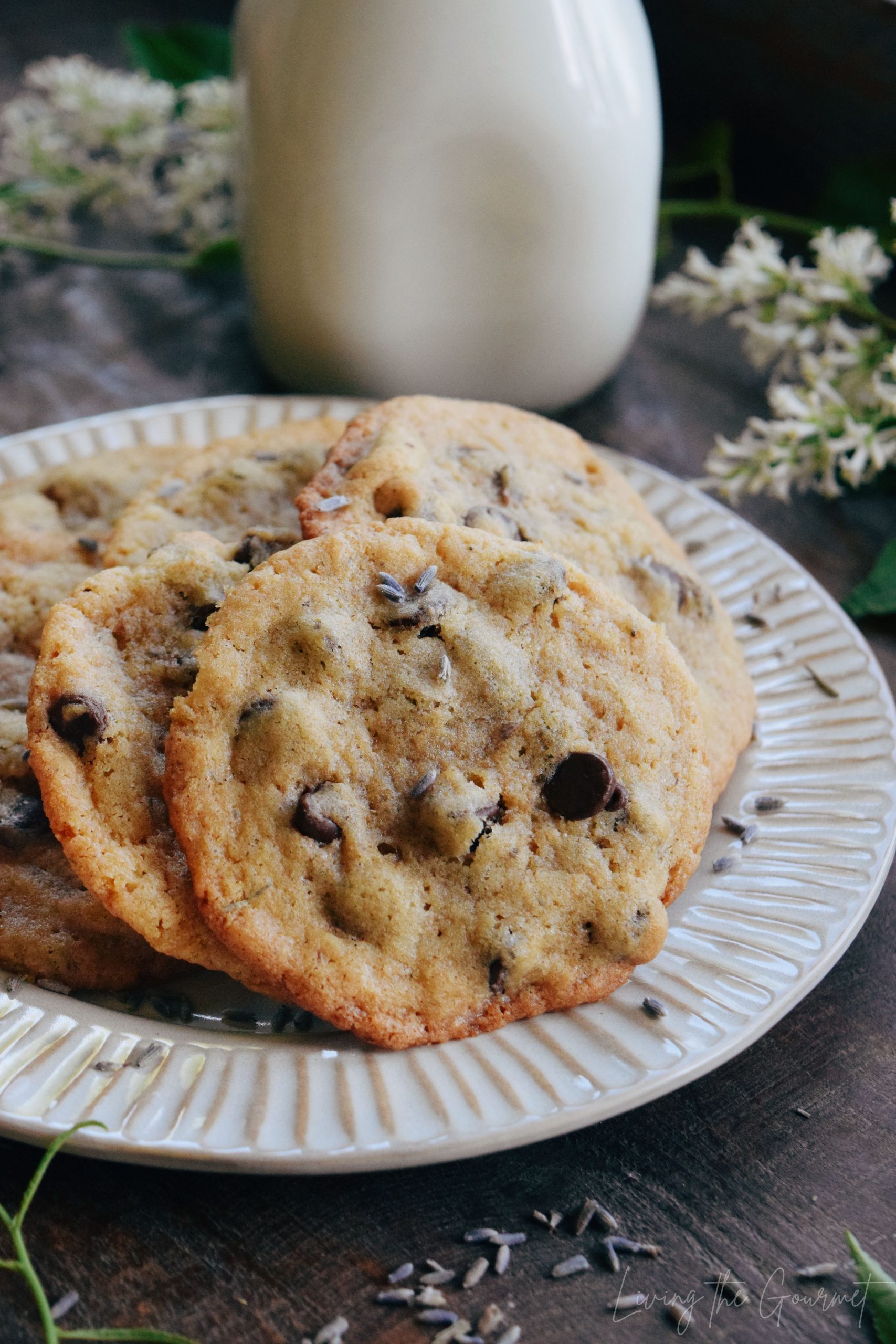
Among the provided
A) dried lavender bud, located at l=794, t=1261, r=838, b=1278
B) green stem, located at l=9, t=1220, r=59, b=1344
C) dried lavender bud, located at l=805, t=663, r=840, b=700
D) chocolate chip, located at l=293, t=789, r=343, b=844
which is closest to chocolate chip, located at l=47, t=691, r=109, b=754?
chocolate chip, located at l=293, t=789, r=343, b=844

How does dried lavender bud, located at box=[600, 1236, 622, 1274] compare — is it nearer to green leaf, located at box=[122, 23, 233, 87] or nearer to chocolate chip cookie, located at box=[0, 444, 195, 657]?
chocolate chip cookie, located at box=[0, 444, 195, 657]

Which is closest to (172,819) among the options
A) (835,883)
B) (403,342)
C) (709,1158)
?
(709,1158)

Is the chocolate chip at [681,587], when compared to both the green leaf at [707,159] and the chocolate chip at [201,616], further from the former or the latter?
the green leaf at [707,159]

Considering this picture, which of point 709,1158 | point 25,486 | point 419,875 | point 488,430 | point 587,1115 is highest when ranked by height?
point 488,430

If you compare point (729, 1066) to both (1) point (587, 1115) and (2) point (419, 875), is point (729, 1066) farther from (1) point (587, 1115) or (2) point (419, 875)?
(2) point (419, 875)

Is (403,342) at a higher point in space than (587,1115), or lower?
higher

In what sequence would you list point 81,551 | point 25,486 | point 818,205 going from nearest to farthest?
point 81,551 → point 25,486 → point 818,205

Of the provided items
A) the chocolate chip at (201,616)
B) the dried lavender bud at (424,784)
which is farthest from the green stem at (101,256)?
the dried lavender bud at (424,784)
